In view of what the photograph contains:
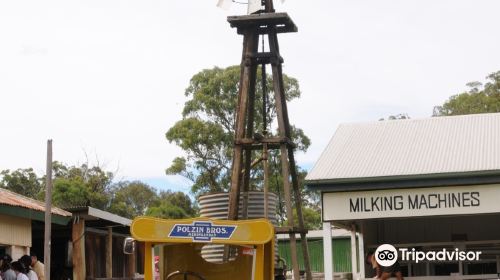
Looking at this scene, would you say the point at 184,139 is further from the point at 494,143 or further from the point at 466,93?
the point at 494,143

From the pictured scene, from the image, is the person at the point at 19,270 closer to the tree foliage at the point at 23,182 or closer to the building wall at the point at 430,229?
the building wall at the point at 430,229

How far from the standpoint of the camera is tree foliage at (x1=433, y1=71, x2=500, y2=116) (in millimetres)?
56975

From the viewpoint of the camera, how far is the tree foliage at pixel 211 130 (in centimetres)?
5288

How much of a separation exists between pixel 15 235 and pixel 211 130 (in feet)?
103

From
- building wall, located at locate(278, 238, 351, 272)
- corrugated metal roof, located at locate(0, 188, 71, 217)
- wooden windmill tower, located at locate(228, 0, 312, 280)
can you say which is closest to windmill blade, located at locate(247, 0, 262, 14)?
wooden windmill tower, located at locate(228, 0, 312, 280)

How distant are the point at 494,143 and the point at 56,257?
40.3 feet

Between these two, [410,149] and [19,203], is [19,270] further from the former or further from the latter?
[410,149]

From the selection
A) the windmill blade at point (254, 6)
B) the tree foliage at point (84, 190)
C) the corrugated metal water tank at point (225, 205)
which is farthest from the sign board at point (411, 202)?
the tree foliage at point (84, 190)

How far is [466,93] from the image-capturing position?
59.9m

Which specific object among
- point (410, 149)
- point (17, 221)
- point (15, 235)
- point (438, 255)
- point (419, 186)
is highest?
point (410, 149)

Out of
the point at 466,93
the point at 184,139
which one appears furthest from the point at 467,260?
the point at 466,93

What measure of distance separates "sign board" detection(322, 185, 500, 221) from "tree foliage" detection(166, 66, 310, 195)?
2749cm

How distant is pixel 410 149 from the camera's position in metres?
26.8

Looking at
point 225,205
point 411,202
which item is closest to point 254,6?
point 225,205
